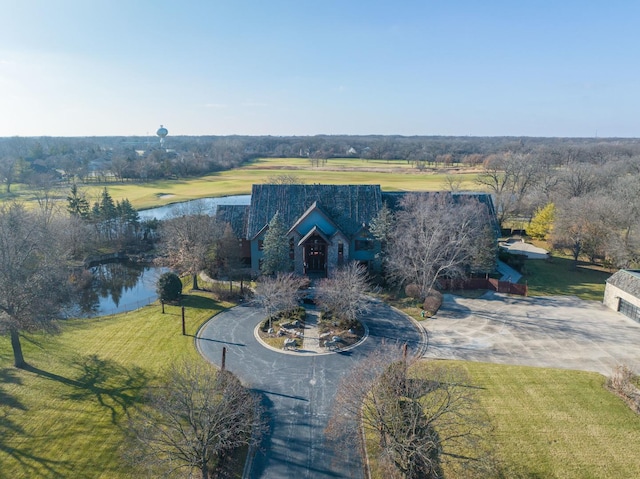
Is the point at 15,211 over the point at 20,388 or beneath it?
over

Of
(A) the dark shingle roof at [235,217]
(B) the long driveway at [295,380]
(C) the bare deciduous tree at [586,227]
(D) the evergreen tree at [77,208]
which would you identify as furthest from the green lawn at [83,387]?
(C) the bare deciduous tree at [586,227]

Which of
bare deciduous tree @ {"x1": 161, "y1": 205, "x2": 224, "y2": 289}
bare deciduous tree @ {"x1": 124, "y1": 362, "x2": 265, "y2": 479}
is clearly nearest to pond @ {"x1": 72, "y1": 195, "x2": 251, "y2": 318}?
bare deciduous tree @ {"x1": 161, "y1": 205, "x2": 224, "y2": 289}

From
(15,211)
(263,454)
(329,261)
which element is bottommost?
(263,454)

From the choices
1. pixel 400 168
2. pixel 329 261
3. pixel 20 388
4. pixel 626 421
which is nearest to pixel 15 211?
pixel 20 388

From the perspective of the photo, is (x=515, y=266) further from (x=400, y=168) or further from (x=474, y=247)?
(x=400, y=168)

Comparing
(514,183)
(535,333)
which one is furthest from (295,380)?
(514,183)

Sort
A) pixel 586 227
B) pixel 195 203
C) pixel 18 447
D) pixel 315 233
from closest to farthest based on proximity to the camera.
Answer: pixel 18 447 < pixel 315 233 < pixel 586 227 < pixel 195 203

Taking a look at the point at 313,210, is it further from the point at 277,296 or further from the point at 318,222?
the point at 277,296
